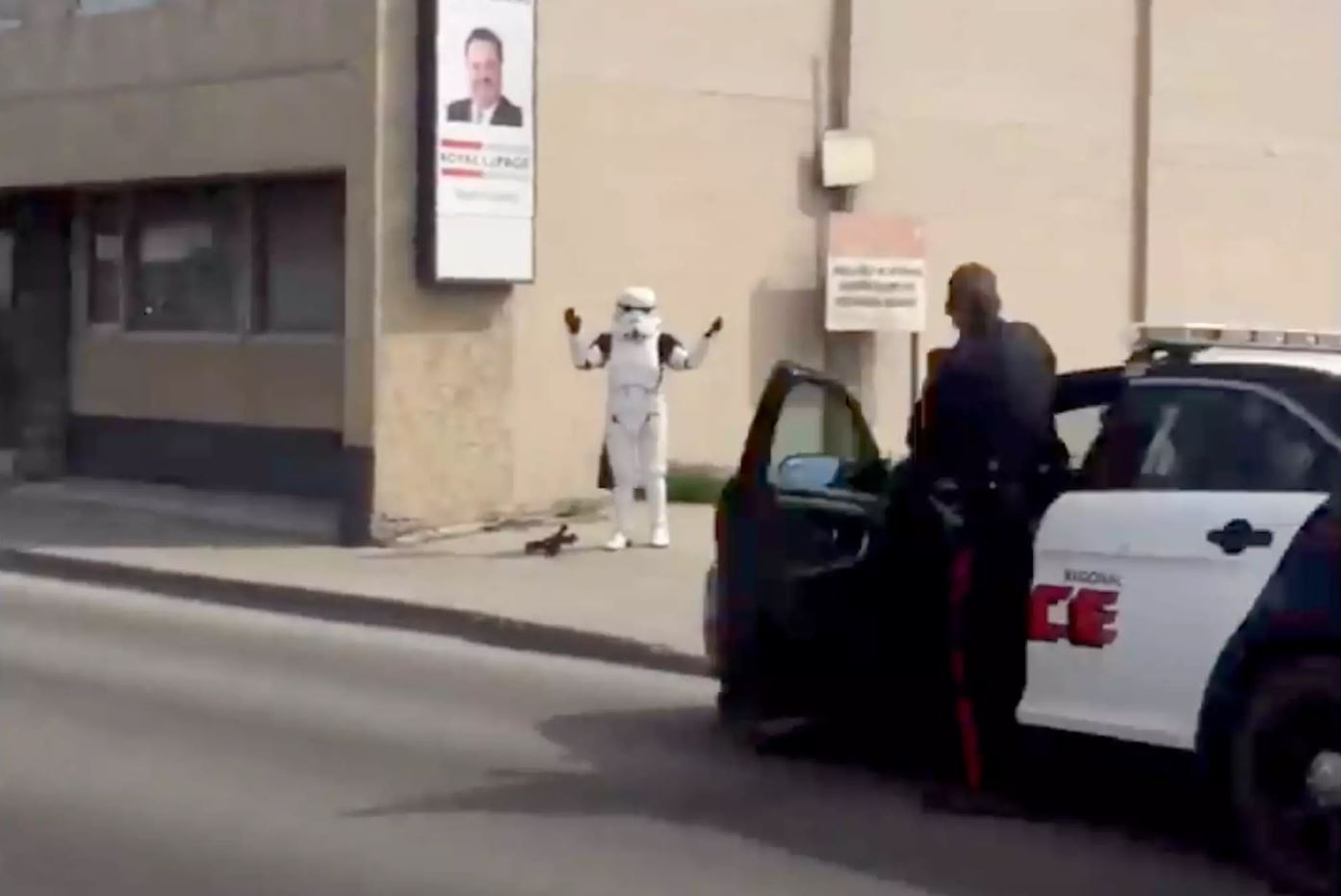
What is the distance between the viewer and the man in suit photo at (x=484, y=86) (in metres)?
17.3

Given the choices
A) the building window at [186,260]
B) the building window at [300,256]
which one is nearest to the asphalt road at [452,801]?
the building window at [300,256]

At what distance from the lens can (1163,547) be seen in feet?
25.8

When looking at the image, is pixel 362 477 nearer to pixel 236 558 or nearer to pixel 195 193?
pixel 236 558

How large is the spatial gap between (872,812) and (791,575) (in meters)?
1.17

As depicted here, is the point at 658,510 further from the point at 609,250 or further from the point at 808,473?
the point at 808,473

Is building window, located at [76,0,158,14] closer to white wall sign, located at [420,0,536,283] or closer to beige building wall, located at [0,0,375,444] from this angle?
beige building wall, located at [0,0,375,444]

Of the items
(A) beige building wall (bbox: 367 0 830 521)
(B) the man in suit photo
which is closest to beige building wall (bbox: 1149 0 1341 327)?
(A) beige building wall (bbox: 367 0 830 521)

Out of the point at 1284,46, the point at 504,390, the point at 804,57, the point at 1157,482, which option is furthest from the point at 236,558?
the point at 1284,46

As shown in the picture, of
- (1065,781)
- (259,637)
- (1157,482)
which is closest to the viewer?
(1157,482)

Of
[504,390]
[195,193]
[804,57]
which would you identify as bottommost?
[504,390]

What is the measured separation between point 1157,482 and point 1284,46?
708 inches

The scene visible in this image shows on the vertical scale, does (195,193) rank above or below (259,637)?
above

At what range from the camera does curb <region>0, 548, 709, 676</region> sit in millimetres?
12828

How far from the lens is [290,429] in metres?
19.3
